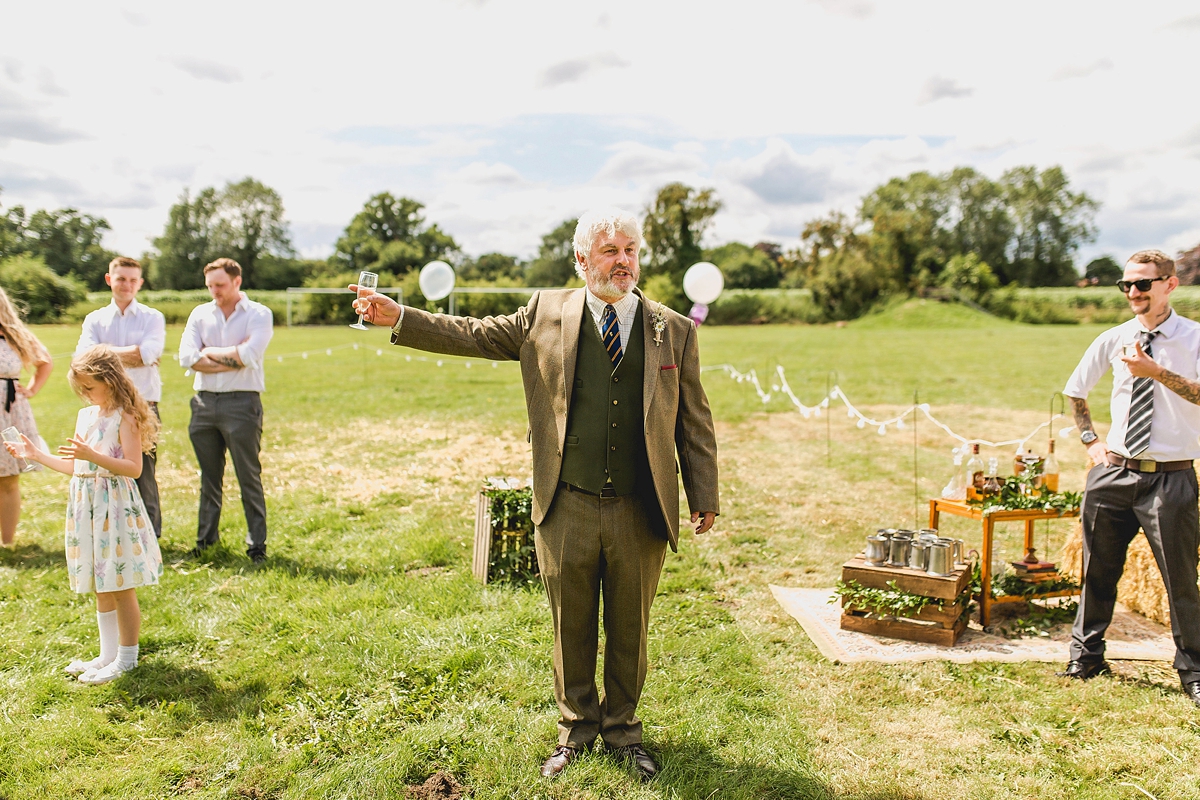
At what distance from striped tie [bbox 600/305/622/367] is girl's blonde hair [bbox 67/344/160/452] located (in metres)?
2.60

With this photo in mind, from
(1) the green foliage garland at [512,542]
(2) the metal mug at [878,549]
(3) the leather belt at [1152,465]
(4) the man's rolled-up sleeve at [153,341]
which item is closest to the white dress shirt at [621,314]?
(1) the green foliage garland at [512,542]

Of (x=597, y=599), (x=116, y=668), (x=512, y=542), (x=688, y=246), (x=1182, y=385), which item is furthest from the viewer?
(x=688, y=246)

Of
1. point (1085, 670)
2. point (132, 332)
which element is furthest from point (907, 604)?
point (132, 332)

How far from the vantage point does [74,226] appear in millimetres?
35594

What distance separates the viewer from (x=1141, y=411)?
411 cm

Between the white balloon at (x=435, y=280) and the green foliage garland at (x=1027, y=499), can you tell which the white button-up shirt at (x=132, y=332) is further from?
the white balloon at (x=435, y=280)

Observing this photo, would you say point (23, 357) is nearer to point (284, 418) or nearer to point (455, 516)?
point (455, 516)

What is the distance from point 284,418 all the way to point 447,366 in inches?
343

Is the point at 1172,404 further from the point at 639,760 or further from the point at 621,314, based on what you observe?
the point at 639,760

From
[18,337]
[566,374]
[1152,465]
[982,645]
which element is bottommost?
[982,645]

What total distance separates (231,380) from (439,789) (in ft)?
12.1

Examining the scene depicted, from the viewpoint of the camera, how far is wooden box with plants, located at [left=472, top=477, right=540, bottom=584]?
5484 mm

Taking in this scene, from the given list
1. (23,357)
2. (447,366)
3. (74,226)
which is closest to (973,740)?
(23,357)

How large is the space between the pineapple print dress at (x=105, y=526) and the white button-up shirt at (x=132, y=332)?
2.00 m
